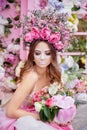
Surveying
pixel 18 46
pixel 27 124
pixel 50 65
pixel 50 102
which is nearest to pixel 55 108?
pixel 50 102

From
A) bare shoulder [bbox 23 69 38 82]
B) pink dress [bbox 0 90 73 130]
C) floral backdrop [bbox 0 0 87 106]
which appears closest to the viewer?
pink dress [bbox 0 90 73 130]

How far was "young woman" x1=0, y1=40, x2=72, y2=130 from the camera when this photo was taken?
2.44m

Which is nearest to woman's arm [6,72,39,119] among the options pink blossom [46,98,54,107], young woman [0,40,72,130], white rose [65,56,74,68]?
young woman [0,40,72,130]

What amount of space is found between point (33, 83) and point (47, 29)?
394mm

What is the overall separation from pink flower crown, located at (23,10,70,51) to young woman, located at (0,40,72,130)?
0.04 m

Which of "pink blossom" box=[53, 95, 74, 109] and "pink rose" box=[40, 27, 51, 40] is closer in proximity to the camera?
"pink blossom" box=[53, 95, 74, 109]

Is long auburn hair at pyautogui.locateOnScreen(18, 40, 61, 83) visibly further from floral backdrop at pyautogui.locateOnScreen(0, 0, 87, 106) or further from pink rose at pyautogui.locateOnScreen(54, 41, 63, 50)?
floral backdrop at pyautogui.locateOnScreen(0, 0, 87, 106)

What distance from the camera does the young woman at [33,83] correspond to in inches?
96.2

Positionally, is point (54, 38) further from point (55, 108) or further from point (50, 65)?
point (55, 108)

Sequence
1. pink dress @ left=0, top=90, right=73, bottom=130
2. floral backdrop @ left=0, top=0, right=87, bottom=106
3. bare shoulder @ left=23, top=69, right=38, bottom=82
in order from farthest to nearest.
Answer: floral backdrop @ left=0, top=0, right=87, bottom=106
bare shoulder @ left=23, top=69, right=38, bottom=82
pink dress @ left=0, top=90, right=73, bottom=130

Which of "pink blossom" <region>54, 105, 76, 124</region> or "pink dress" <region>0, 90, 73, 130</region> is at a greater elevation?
"pink blossom" <region>54, 105, 76, 124</region>

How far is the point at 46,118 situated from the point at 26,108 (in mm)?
217

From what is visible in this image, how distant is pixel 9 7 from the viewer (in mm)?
4984

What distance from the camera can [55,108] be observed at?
246 cm
